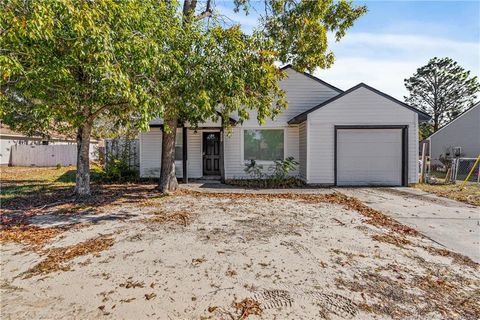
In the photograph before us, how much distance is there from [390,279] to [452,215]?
4.78 meters

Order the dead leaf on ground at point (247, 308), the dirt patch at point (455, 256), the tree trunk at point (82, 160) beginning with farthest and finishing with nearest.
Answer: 1. the tree trunk at point (82, 160)
2. the dirt patch at point (455, 256)
3. the dead leaf on ground at point (247, 308)

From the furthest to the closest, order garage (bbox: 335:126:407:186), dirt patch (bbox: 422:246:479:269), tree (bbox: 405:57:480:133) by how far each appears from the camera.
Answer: tree (bbox: 405:57:480:133)
garage (bbox: 335:126:407:186)
dirt patch (bbox: 422:246:479:269)

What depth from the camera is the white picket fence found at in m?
21.4

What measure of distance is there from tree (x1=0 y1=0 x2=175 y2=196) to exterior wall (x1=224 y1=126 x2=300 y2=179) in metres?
5.74

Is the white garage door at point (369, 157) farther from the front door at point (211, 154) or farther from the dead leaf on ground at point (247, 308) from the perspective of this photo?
the dead leaf on ground at point (247, 308)

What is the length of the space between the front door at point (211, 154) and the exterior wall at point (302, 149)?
4017mm

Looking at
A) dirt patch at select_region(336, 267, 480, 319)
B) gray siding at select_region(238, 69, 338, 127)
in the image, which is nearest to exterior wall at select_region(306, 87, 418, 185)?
gray siding at select_region(238, 69, 338, 127)

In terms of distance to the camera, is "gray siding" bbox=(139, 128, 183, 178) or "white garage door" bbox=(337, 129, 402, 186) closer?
"white garage door" bbox=(337, 129, 402, 186)

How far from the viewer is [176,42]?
7008 millimetres

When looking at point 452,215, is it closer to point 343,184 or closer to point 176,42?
point 343,184

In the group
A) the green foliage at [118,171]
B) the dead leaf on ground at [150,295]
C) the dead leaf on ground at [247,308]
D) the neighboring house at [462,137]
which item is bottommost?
the dead leaf on ground at [247,308]

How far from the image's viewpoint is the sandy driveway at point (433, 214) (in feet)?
16.4

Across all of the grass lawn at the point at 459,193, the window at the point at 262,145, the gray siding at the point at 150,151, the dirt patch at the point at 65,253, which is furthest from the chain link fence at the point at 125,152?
the grass lawn at the point at 459,193

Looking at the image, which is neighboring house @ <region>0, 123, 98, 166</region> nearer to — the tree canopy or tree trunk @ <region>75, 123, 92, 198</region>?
the tree canopy
